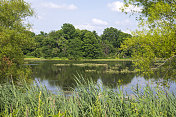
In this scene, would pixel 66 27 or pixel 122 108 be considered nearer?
pixel 122 108

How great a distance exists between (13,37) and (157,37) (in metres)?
14.2

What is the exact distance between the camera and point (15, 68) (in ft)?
61.8

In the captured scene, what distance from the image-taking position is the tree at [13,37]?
17875mm

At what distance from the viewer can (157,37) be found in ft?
35.7

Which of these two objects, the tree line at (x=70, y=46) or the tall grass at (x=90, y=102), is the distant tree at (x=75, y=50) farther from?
the tall grass at (x=90, y=102)

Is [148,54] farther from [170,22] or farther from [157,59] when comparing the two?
[170,22]

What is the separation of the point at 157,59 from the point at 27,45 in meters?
13.9

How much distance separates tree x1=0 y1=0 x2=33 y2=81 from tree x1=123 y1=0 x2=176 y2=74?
11.3 m

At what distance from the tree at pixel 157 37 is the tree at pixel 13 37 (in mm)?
11319

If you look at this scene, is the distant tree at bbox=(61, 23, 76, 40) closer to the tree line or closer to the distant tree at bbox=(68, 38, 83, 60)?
the tree line

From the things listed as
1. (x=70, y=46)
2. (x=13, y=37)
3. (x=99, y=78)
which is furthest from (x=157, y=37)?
(x=70, y=46)

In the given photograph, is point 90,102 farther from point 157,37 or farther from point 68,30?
point 68,30

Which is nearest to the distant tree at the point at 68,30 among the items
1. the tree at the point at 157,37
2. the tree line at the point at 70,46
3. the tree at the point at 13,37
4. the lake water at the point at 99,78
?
the tree line at the point at 70,46

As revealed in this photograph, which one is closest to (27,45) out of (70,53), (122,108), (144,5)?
(144,5)
